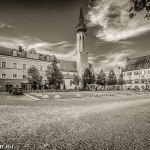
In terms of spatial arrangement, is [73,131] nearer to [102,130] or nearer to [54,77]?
[102,130]

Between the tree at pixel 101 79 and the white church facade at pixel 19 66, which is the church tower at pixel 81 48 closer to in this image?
the white church facade at pixel 19 66

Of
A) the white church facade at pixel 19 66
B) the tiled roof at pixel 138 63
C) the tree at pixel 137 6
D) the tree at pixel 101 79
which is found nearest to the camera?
the tree at pixel 137 6

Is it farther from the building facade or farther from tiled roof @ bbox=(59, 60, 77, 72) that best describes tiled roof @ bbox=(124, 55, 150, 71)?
tiled roof @ bbox=(59, 60, 77, 72)

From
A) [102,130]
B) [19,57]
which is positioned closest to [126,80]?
[19,57]

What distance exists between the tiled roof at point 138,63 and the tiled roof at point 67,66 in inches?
1157

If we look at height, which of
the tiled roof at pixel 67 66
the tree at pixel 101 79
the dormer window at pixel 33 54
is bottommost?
the tree at pixel 101 79

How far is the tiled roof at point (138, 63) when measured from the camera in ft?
213

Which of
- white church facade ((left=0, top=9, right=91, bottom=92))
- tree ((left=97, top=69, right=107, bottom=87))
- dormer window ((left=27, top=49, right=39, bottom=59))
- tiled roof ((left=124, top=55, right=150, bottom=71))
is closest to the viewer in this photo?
white church facade ((left=0, top=9, right=91, bottom=92))

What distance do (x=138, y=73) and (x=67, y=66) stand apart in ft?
117

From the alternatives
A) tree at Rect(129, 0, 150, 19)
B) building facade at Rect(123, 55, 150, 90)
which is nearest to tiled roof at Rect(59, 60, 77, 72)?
building facade at Rect(123, 55, 150, 90)

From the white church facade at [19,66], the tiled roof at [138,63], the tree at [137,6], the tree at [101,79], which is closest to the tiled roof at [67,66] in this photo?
the white church facade at [19,66]

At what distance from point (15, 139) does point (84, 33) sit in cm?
7023

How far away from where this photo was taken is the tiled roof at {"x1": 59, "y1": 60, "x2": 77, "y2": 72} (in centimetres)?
6704

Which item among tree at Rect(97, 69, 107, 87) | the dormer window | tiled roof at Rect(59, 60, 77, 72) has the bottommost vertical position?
tree at Rect(97, 69, 107, 87)
